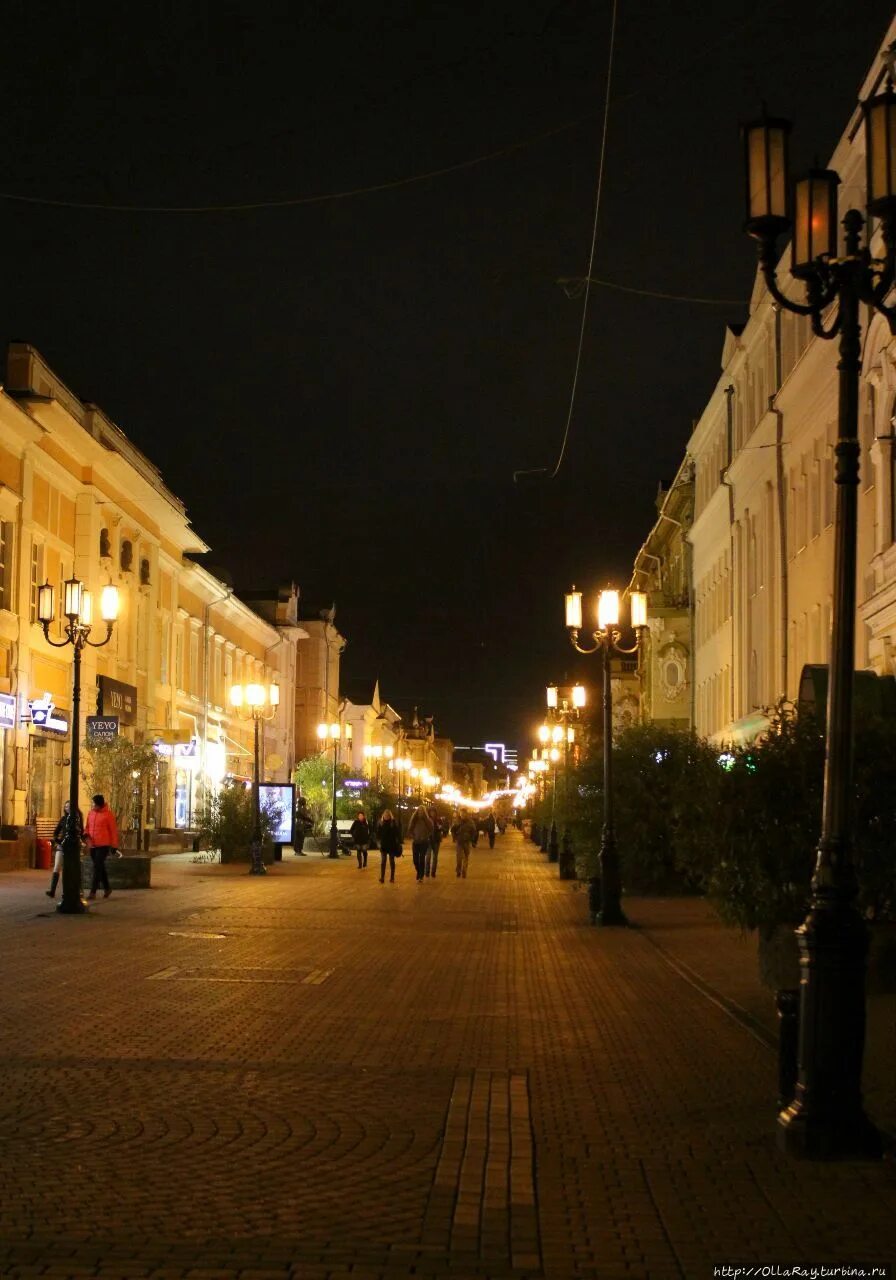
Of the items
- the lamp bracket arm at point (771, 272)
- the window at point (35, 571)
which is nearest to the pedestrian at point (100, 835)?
the window at point (35, 571)

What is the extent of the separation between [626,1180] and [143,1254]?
2.46 m

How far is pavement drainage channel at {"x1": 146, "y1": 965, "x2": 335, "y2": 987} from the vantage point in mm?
15438

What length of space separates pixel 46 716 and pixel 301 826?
58.2 ft

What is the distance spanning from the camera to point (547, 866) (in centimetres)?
5116

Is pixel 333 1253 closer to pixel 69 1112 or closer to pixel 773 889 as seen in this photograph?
pixel 69 1112

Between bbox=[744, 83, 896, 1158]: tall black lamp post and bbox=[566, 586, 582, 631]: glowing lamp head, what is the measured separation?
1863 centimetres

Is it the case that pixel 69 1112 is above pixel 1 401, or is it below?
below

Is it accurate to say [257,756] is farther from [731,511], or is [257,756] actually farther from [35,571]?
[731,511]

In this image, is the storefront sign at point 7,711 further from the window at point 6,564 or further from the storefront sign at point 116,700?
the storefront sign at point 116,700

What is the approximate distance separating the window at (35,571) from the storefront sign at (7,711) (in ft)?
9.89

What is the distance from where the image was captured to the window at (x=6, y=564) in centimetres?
3878

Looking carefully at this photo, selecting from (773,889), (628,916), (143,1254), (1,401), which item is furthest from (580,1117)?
(1,401)

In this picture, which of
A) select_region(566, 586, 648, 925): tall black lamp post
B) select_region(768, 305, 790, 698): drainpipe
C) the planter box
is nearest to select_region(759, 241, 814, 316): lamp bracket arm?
select_region(566, 586, 648, 925): tall black lamp post

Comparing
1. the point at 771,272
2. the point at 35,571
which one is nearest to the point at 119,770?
the point at 35,571
